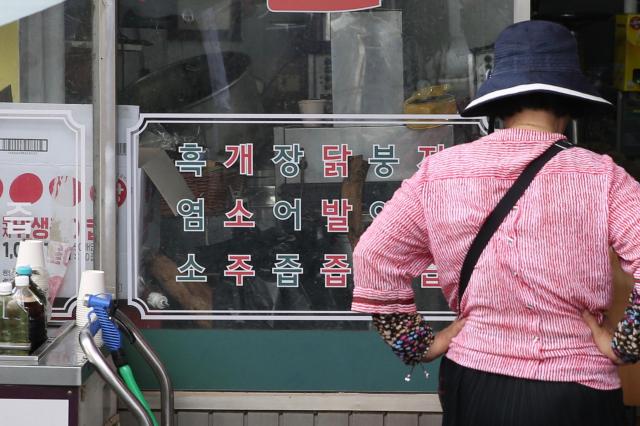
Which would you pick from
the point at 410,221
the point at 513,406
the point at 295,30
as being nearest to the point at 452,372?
the point at 513,406

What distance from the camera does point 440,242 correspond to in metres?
2.44

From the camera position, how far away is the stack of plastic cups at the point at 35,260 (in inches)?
151

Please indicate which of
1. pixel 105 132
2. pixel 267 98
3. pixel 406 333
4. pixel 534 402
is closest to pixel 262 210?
pixel 267 98

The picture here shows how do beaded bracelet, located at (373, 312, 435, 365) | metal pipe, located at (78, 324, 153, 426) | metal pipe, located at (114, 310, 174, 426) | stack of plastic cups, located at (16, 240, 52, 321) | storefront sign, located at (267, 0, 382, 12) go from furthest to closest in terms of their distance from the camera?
1. storefront sign, located at (267, 0, 382, 12)
2. stack of plastic cups, located at (16, 240, 52, 321)
3. metal pipe, located at (114, 310, 174, 426)
4. metal pipe, located at (78, 324, 153, 426)
5. beaded bracelet, located at (373, 312, 435, 365)

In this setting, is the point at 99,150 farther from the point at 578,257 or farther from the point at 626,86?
the point at 626,86

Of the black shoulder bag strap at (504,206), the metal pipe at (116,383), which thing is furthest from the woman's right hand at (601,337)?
the metal pipe at (116,383)

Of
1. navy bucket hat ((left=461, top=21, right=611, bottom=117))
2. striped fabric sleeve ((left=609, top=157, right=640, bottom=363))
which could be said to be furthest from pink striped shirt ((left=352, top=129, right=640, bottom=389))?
navy bucket hat ((left=461, top=21, right=611, bottom=117))

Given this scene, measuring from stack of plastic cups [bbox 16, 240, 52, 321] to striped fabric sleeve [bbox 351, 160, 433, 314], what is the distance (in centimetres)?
173

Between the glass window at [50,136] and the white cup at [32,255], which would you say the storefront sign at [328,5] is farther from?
the white cup at [32,255]

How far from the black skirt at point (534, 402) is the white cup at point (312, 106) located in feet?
6.24

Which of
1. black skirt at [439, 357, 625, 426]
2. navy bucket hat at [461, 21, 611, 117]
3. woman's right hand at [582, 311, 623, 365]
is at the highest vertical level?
navy bucket hat at [461, 21, 611, 117]

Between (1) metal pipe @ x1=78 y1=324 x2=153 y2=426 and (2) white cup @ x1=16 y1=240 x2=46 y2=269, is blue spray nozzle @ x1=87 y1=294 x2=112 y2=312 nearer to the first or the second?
(1) metal pipe @ x1=78 y1=324 x2=153 y2=426

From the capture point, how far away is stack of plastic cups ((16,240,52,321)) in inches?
151

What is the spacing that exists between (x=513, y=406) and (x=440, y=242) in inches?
17.0
